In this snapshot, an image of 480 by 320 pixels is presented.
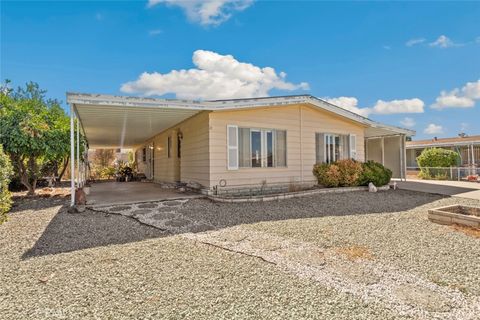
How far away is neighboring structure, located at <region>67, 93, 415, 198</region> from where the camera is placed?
8219mm

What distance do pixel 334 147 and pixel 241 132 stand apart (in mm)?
4746

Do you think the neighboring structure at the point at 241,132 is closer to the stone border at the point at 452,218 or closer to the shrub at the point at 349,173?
the shrub at the point at 349,173

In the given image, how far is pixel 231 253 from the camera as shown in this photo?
398 centimetres

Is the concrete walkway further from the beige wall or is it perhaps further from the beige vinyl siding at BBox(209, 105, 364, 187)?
the beige vinyl siding at BBox(209, 105, 364, 187)

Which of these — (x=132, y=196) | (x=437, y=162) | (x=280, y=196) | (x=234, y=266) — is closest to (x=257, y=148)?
(x=280, y=196)

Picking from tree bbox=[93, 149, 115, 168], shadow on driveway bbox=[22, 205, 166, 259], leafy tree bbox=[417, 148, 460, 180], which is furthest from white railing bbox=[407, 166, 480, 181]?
tree bbox=[93, 149, 115, 168]

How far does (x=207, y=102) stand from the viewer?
26.5 ft

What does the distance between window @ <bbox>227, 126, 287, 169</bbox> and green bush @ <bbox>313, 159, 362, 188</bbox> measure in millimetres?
1679

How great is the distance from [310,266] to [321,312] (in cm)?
111

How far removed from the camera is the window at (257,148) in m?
8.92

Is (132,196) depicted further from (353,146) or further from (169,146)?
(353,146)

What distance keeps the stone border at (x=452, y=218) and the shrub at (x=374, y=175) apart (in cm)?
469

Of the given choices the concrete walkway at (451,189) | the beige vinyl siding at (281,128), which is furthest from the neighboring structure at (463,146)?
the beige vinyl siding at (281,128)

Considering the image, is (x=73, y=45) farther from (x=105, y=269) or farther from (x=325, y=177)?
(x=325, y=177)
